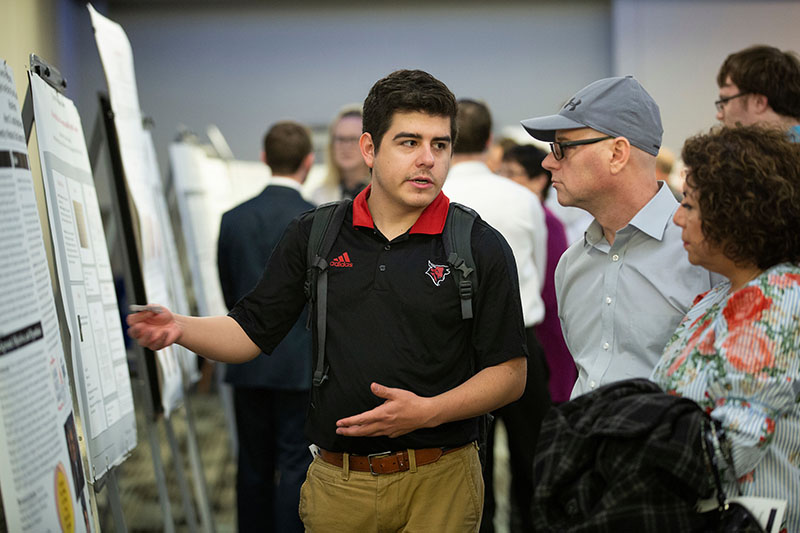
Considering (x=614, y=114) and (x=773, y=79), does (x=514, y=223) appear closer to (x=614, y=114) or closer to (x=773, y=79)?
(x=773, y=79)

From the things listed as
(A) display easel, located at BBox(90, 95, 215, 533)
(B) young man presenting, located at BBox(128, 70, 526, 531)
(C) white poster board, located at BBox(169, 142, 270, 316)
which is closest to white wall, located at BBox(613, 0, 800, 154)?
(C) white poster board, located at BBox(169, 142, 270, 316)

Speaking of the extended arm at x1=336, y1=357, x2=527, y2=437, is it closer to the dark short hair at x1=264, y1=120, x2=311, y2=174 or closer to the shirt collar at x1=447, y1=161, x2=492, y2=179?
the shirt collar at x1=447, y1=161, x2=492, y2=179

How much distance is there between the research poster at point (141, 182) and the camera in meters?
3.11

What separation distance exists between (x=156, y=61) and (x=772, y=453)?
31.4 feet

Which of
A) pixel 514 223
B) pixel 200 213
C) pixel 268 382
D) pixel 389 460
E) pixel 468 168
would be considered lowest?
pixel 268 382

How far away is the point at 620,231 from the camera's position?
2.10m

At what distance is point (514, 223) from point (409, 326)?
1.64 metres

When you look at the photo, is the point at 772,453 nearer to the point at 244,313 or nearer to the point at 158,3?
the point at 244,313

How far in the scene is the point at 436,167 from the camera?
6.64 ft

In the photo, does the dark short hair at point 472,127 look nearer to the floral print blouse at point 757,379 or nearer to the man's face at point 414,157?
the man's face at point 414,157

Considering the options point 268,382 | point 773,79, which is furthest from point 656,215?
point 268,382

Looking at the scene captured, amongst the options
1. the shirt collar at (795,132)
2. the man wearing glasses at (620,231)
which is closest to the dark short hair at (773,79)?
the shirt collar at (795,132)

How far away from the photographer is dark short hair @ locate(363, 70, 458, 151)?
2014 millimetres

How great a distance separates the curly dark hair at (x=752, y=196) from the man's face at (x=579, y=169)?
36 cm
